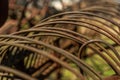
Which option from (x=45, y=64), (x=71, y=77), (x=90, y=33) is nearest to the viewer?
(x=45, y=64)

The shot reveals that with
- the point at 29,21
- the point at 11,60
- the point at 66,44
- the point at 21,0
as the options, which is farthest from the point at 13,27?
the point at 21,0

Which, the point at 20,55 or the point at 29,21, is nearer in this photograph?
the point at 20,55

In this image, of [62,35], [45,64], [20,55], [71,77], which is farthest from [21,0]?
[62,35]

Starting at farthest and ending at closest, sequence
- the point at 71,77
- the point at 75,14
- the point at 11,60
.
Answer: the point at 71,77
the point at 75,14
the point at 11,60

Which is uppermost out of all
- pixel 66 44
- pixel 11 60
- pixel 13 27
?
pixel 66 44

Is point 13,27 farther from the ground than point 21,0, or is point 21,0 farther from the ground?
point 21,0

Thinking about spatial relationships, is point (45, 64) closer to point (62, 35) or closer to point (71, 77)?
point (62, 35)

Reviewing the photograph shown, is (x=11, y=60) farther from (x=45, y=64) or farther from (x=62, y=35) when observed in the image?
(x=45, y=64)

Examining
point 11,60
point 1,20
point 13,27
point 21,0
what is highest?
point 21,0

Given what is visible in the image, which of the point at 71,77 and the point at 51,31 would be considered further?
the point at 71,77
